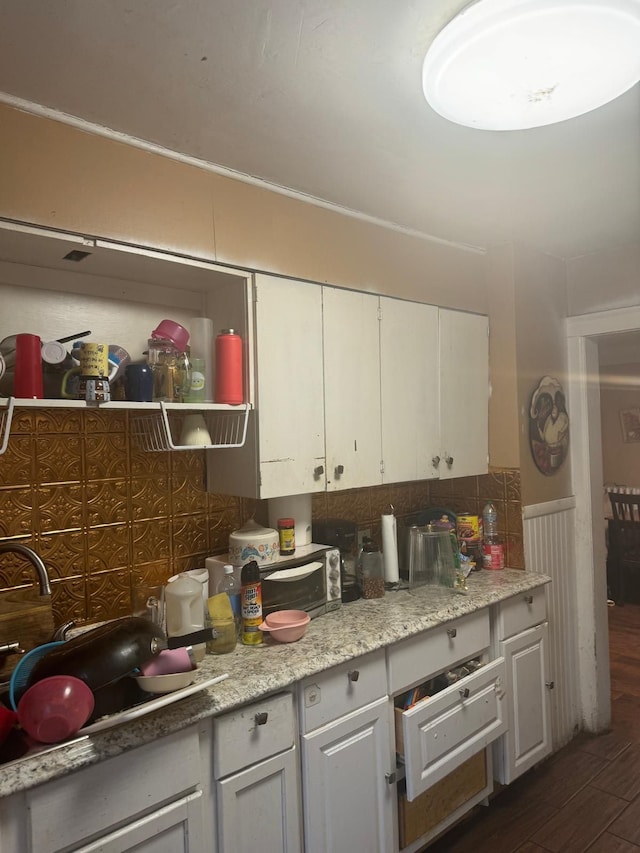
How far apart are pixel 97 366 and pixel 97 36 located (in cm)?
74

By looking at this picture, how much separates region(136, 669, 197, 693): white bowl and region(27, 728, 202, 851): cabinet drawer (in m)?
0.11

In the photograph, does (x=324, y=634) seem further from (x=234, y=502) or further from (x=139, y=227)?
(x=139, y=227)

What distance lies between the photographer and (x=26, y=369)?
140 centimetres

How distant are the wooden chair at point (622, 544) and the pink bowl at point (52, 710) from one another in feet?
16.1

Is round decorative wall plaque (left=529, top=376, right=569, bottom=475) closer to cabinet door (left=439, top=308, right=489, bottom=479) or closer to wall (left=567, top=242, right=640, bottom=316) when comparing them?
cabinet door (left=439, top=308, right=489, bottom=479)

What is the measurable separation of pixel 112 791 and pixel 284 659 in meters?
0.54

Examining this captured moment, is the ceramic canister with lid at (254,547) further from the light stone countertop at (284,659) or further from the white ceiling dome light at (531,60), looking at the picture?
the white ceiling dome light at (531,60)

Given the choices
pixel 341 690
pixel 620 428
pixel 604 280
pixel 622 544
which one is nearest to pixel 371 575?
pixel 341 690

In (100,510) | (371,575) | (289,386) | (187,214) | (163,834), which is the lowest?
(163,834)

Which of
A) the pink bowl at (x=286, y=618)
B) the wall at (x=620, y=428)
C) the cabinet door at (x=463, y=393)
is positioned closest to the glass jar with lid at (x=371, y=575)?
the pink bowl at (x=286, y=618)

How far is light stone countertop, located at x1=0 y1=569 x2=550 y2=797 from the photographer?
3.80 ft

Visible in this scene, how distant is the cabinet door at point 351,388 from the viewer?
6.67ft

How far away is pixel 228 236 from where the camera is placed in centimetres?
178

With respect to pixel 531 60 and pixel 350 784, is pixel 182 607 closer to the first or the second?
pixel 350 784
